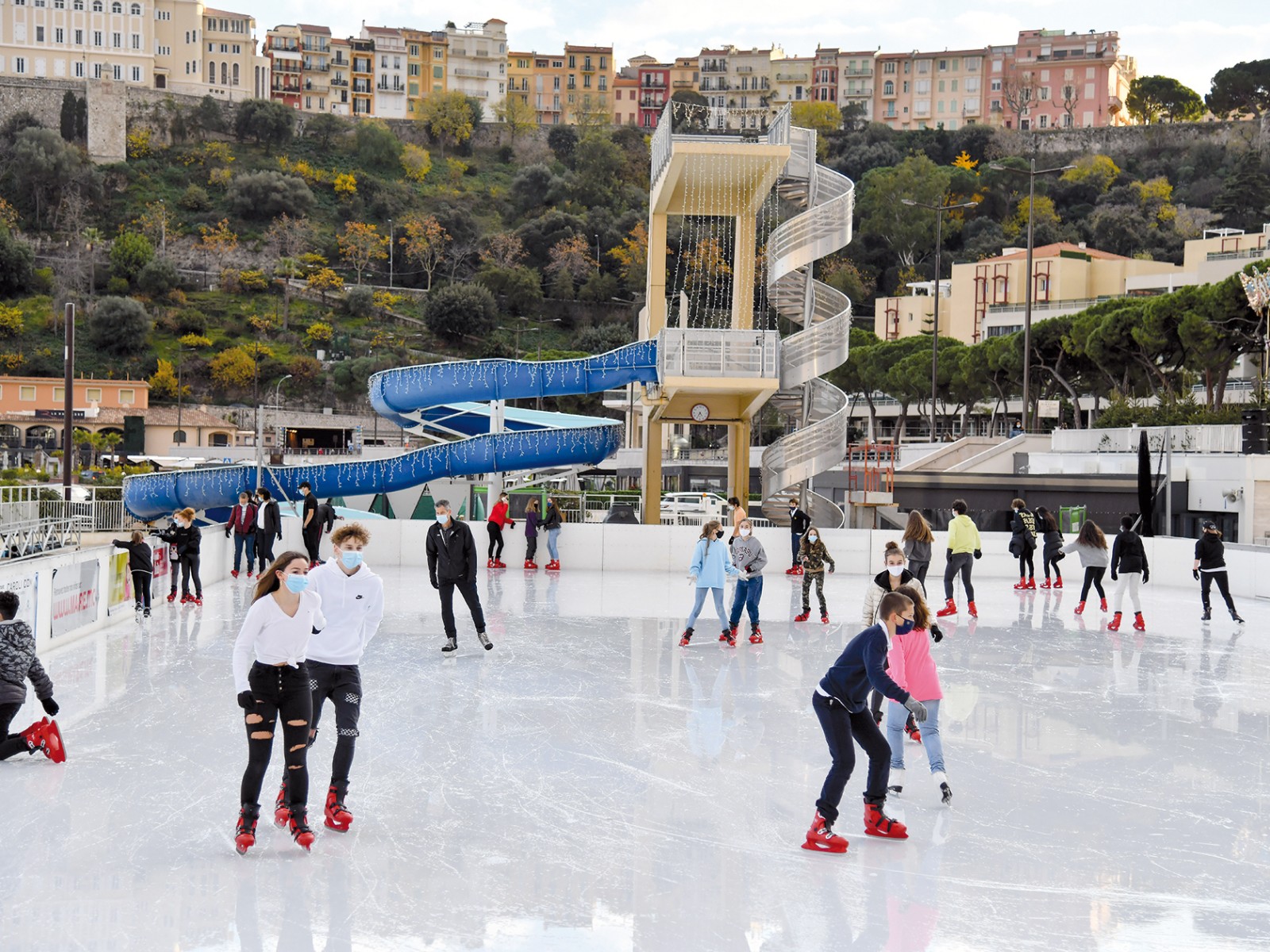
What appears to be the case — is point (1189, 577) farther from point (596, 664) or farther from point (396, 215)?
point (396, 215)

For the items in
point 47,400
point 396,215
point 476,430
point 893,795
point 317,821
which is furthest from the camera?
point 396,215

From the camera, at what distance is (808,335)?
24.2 metres

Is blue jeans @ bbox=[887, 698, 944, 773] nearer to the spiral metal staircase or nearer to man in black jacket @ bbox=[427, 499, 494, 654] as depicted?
man in black jacket @ bbox=[427, 499, 494, 654]

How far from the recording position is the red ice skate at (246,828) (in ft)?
17.9

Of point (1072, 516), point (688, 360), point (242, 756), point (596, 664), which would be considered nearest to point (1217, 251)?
point (1072, 516)

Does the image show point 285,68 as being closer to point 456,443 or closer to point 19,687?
point 456,443

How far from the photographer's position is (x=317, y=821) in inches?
236

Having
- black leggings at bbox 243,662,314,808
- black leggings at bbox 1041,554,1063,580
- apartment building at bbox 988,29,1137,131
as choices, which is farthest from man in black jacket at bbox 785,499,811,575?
apartment building at bbox 988,29,1137,131

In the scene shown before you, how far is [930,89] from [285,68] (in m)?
68.0

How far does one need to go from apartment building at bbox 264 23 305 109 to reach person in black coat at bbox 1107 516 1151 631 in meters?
131

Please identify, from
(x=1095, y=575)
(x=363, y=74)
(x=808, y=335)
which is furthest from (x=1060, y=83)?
(x=1095, y=575)

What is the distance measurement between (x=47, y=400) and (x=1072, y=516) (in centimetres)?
6193

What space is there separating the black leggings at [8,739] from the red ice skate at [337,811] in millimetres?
2355

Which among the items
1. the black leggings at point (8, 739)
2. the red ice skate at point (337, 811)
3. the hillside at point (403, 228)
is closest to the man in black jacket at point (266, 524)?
the black leggings at point (8, 739)
